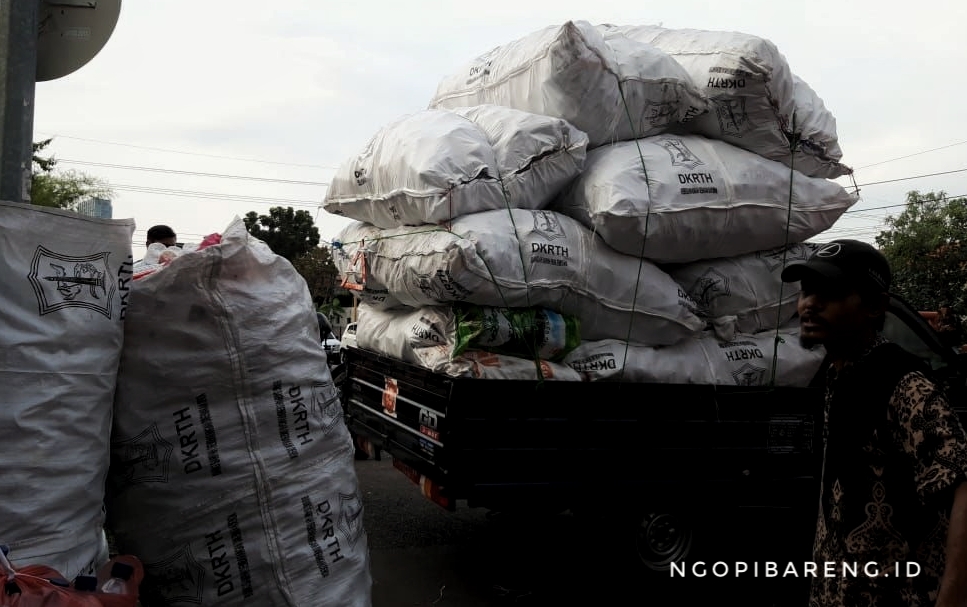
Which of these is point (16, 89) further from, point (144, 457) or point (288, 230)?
point (288, 230)

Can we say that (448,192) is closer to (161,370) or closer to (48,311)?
(161,370)

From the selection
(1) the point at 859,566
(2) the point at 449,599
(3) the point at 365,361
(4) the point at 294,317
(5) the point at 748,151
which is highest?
(5) the point at 748,151

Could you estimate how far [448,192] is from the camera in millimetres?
3641

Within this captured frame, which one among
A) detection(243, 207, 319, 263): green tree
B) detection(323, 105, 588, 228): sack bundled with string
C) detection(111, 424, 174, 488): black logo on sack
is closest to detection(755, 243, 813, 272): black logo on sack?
detection(323, 105, 588, 228): sack bundled with string

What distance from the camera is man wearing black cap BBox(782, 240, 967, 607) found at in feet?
5.58

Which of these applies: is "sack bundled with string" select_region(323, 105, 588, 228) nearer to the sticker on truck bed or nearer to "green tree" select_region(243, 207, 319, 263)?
the sticker on truck bed

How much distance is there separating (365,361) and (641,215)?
1912 mm

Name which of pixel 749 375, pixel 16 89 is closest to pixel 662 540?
pixel 749 375

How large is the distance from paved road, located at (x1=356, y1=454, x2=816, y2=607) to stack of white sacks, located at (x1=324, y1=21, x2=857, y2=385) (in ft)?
3.17

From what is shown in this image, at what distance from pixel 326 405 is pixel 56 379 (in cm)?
81

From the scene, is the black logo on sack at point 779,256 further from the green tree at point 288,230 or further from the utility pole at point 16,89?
the green tree at point 288,230

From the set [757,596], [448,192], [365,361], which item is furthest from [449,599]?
[448,192]

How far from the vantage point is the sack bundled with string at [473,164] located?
369cm

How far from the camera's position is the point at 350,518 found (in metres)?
2.59
